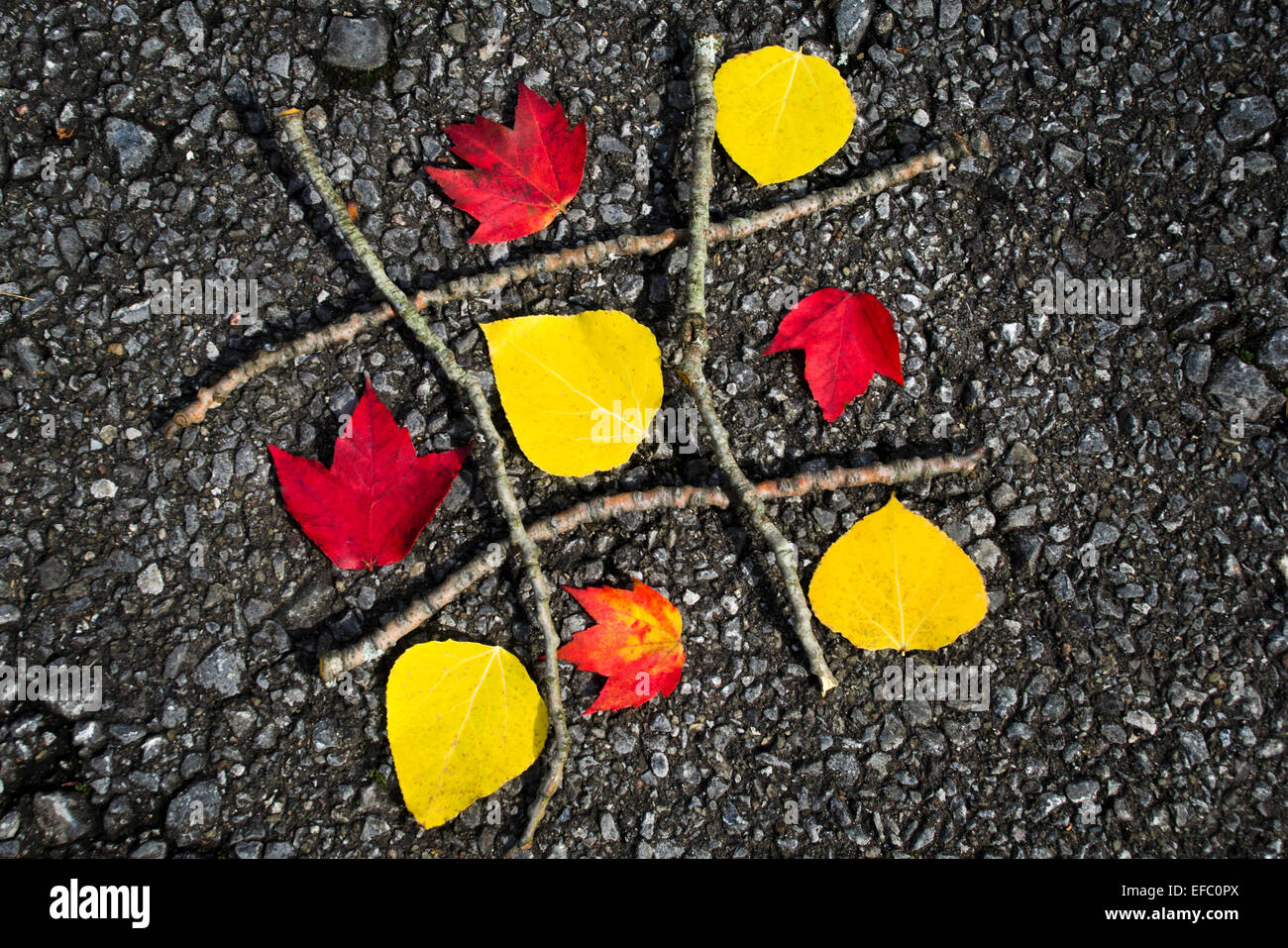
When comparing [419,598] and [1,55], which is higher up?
[1,55]

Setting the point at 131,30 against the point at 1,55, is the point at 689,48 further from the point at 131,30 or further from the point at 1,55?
the point at 1,55
